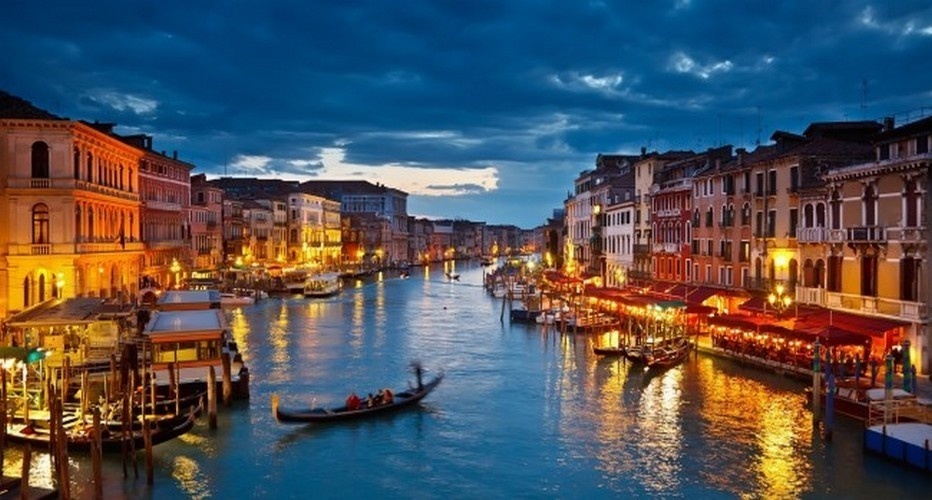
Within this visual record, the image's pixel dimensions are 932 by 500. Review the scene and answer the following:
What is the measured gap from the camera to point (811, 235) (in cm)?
2730

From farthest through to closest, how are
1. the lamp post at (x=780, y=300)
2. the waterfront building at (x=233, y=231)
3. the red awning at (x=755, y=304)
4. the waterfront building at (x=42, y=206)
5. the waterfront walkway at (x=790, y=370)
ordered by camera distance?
the waterfront building at (x=233, y=231) → the waterfront building at (x=42, y=206) → the red awning at (x=755, y=304) → the lamp post at (x=780, y=300) → the waterfront walkway at (x=790, y=370)

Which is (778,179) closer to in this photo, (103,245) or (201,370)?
(201,370)

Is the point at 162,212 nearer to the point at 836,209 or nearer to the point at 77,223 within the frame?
the point at 77,223

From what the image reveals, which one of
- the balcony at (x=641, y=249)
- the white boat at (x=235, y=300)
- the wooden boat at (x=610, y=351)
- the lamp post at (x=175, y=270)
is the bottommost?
the wooden boat at (x=610, y=351)

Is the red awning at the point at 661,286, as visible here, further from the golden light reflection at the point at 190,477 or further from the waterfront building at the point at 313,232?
the waterfront building at the point at 313,232

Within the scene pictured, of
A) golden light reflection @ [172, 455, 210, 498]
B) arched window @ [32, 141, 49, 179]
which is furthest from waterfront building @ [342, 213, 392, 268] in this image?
golden light reflection @ [172, 455, 210, 498]

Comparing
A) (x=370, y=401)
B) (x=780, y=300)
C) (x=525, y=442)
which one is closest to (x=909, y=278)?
(x=780, y=300)

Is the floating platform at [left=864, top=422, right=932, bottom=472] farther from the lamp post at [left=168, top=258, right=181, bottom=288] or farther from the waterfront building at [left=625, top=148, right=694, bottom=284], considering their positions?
the lamp post at [left=168, top=258, right=181, bottom=288]

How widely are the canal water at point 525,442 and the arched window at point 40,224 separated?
27.6 ft

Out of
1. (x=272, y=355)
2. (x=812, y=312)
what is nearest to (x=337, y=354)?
(x=272, y=355)

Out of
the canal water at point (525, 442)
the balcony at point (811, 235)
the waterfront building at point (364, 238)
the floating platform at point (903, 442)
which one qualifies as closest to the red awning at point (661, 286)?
the canal water at point (525, 442)

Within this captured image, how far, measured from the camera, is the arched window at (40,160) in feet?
99.7

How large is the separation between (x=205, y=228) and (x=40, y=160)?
95.7 feet

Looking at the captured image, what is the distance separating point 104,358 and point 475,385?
34.1 feet
